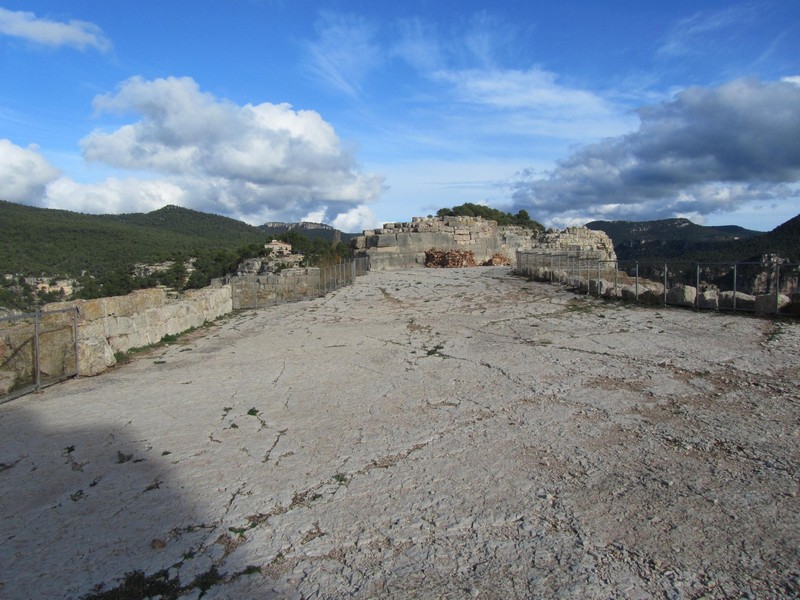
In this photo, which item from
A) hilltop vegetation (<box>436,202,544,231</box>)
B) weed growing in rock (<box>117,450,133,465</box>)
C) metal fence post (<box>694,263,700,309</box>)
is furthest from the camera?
hilltop vegetation (<box>436,202,544,231</box>)

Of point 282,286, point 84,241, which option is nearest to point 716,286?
point 282,286

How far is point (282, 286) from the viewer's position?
53.4 ft

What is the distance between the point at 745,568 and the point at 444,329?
755 centimetres

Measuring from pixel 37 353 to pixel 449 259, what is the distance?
1936 centimetres

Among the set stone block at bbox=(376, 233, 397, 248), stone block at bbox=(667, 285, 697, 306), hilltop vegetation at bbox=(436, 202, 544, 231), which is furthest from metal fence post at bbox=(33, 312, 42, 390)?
hilltop vegetation at bbox=(436, 202, 544, 231)

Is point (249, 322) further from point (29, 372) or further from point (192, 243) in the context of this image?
point (192, 243)

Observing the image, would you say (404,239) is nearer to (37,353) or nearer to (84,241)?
(37,353)

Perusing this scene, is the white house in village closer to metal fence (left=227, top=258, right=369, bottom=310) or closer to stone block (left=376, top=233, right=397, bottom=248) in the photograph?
stone block (left=376, top=233, right=397, bottom=248)

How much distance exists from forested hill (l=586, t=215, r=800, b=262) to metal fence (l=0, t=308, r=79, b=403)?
12.8 meters

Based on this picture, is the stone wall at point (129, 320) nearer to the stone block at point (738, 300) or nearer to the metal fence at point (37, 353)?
the metal fence at point (37, 353)

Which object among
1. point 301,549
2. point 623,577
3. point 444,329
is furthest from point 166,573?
point 444,329

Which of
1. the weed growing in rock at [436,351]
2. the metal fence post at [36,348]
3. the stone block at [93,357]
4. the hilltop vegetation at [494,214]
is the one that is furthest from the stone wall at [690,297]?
the hilltop vegetation at [494,214]

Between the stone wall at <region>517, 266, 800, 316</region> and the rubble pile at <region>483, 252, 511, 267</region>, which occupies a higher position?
the rubble pile at <region>483, 252, 511, 267</region>

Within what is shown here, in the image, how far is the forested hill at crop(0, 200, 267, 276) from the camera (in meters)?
43.4
